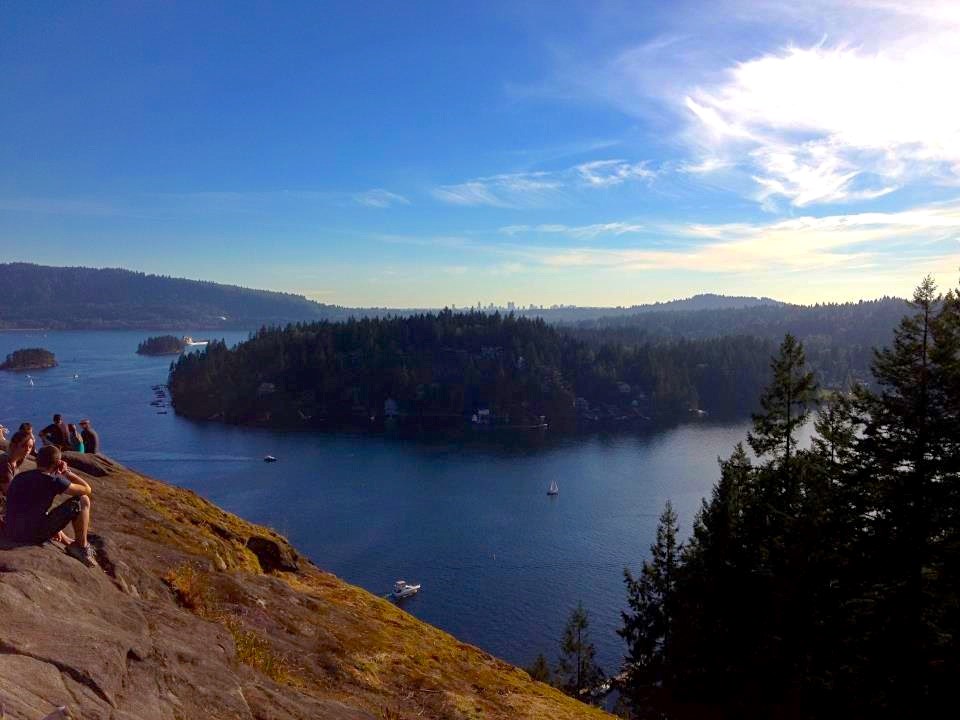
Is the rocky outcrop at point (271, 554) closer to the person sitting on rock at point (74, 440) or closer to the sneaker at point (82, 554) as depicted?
the person sitting on rock at point (74, 440)

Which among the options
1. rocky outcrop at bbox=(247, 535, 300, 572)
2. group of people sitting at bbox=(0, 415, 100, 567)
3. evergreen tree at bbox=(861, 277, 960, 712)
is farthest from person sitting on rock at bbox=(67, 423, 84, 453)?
evergreen tree at bbox=(861, 277, 960, 712)

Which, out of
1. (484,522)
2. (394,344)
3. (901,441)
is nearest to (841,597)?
(901,441)

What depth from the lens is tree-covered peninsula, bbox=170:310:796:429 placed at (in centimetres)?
15200

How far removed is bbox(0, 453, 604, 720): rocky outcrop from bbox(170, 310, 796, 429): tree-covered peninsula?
127 m

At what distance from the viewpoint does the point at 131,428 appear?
119 metres

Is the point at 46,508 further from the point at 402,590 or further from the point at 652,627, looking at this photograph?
the point at 402,590

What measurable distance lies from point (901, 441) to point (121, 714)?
21.7m

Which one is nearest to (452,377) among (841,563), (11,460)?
(841,563)

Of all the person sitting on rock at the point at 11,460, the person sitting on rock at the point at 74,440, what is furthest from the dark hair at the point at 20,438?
the person sitting on rock at the point at 74,440

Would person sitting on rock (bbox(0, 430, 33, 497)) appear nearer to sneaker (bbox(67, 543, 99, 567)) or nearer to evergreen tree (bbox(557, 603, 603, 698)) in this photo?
sneaker (bbox(67, 543, 99, 567))

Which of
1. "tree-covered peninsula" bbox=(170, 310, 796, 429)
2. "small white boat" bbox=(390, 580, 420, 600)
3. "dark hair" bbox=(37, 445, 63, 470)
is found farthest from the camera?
"tree-covered peninsula" bbox=(170, 310, 796, 429)

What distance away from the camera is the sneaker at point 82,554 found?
347 inches

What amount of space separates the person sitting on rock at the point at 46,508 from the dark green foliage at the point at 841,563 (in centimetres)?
2063

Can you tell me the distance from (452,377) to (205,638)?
157015 millimetres
